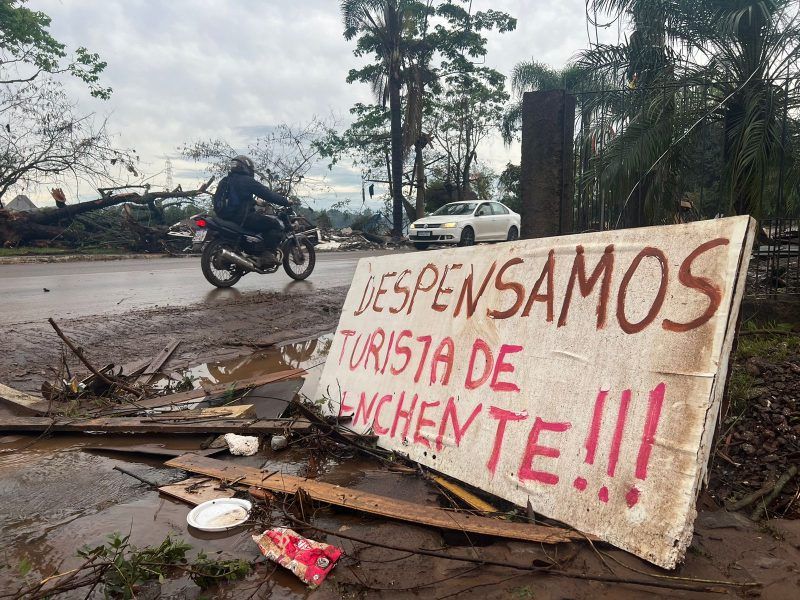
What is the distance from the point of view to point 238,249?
28.2ft

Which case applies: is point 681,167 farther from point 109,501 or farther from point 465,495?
point 109,501

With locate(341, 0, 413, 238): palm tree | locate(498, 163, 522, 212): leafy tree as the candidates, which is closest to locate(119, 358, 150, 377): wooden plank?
locate(341, 0, 413, 238): palm tree

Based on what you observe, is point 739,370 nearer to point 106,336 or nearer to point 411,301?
point 411,301

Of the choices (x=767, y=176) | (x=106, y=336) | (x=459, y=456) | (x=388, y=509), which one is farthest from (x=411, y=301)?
(x=767, y=176)

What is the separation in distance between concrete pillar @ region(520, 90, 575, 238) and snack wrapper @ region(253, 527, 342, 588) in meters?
3.73

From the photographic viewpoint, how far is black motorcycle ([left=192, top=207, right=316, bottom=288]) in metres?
8.39

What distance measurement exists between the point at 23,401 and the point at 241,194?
543 cm

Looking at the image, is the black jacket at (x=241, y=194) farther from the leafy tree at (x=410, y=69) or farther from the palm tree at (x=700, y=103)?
the leafy tree at (x=410, y=69)

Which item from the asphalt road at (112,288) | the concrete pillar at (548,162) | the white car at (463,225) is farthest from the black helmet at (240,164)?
the white car at (463,225)

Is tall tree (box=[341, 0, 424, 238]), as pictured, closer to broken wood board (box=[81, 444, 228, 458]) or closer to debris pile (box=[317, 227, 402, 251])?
debris pile (box=[317, 227, 402, 251])

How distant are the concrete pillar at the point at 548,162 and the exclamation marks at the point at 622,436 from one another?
3.21 metres

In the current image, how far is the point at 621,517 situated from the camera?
175 cm

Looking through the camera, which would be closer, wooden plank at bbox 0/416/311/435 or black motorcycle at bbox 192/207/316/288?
wooden plank at bbox 0/416/311/435

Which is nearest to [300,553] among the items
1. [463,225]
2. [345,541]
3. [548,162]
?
[345,541]
